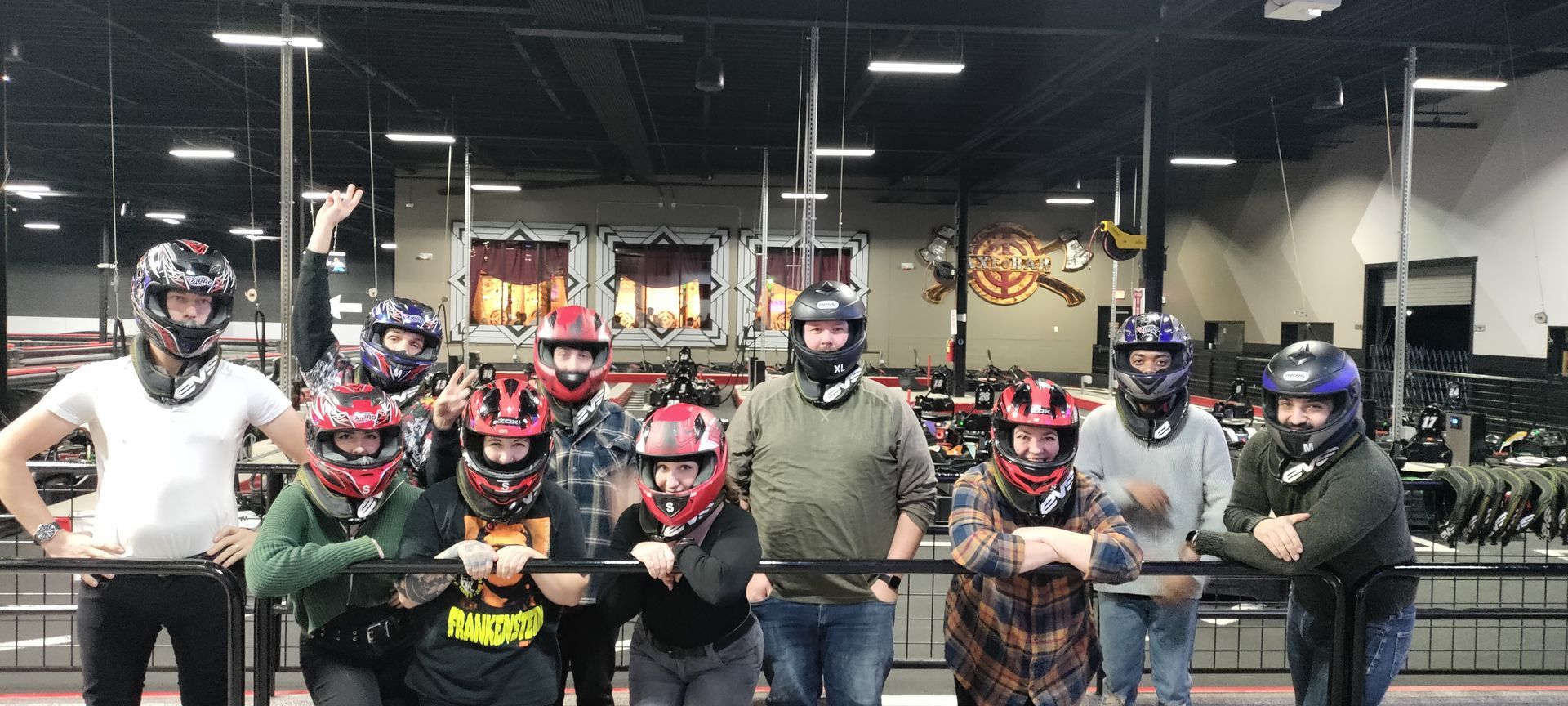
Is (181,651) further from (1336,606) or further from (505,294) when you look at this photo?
(505,294)

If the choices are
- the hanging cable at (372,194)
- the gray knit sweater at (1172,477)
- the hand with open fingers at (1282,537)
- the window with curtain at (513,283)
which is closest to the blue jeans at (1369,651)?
the hand with open fingers at (1282,537)

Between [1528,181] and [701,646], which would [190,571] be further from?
[1528,181]

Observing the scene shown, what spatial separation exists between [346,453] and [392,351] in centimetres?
77

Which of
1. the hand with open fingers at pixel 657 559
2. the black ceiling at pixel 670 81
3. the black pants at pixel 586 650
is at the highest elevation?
the black ceiling at pixel 670 81

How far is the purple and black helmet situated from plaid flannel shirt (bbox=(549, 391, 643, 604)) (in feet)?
6.34

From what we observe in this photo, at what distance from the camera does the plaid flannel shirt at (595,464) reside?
8.94 ft

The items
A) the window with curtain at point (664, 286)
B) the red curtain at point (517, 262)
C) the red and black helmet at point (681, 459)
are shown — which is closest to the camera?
the red and black helmet at point (681, 459)

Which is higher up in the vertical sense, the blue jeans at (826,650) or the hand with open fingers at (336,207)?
the hand with open fingers at (336,207)

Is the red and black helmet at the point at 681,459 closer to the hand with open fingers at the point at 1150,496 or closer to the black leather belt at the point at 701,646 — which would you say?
the black leather belt at the point at 701,646

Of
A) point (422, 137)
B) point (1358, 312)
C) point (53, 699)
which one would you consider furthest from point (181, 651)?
point (1358, 312)

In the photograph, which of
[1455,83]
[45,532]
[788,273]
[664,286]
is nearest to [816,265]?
[788,273]

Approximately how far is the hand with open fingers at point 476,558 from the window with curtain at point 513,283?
15.4 meters

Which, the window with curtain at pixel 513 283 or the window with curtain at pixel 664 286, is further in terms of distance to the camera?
the window with curtain at pixel 664 286

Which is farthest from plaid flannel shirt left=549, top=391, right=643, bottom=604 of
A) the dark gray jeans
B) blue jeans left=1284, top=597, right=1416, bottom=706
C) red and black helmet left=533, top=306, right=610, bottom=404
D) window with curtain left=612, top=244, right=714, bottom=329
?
window with curtain left=612, top=244, right=714, bottom=329
